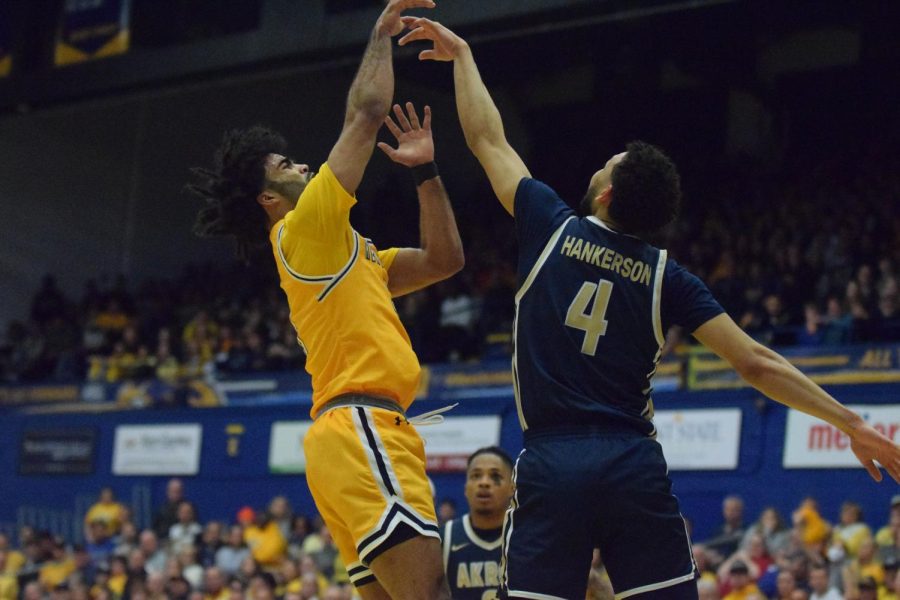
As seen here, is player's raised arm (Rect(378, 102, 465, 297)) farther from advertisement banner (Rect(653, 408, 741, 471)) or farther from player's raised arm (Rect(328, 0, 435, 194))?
advertisement banner (Rect(653, 408, 741, 471))

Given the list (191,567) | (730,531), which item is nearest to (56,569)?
(191,567)

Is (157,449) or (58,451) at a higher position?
(157,449)

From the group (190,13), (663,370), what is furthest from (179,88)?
(663,370)

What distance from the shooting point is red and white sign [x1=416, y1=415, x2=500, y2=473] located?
17453mm

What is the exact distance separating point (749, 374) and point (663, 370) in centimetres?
1156

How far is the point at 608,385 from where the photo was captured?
4.99 meters

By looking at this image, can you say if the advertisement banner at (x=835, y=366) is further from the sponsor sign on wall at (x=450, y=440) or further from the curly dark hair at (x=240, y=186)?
the curly dark hair at (x=240, y=186)

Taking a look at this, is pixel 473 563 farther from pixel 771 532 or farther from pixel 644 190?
pixel 771 532

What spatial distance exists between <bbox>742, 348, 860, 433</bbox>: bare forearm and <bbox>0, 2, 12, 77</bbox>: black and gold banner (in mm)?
20640

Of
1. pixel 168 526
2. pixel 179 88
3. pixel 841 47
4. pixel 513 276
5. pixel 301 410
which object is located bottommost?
pixel 168 526

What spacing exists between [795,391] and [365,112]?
6.97 feet

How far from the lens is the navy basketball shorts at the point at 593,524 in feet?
15.8

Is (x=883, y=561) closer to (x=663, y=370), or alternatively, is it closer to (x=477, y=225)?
(x=663, y=370)

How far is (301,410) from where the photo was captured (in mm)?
19281
